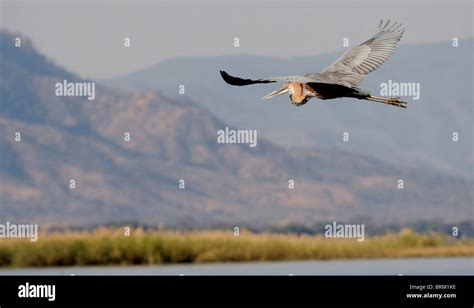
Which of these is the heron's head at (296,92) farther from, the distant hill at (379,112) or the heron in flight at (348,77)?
the distant hill at (379,112)

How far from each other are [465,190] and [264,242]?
4981 cm

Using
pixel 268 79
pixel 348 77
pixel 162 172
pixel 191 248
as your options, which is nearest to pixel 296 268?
pixel 191 248

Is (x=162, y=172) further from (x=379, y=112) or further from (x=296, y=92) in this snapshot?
(x=296, y=92)

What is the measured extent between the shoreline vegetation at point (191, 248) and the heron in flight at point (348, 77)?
11.4 metres

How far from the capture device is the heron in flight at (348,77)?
14.7m

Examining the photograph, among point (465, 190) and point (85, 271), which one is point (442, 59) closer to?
point (465, 190)

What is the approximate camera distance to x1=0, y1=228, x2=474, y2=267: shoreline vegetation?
26500 mm

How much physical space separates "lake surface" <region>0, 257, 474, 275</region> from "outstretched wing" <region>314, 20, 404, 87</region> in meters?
7.03

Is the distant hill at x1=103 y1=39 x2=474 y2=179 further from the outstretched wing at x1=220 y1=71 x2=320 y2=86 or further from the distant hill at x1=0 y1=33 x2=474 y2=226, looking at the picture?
the outstretched wing at x1=220 y1=71 x2=320 y2=86

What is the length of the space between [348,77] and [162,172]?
2746 inches

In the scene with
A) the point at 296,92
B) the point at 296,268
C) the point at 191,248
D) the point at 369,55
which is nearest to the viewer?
the point at 296,92

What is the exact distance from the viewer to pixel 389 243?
98.4 feet

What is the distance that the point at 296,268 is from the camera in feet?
79.6

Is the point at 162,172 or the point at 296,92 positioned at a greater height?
the point at 162,172
